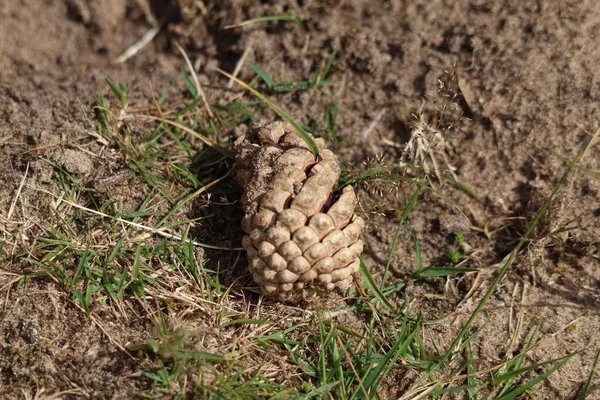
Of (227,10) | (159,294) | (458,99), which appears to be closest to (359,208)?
(458,99)

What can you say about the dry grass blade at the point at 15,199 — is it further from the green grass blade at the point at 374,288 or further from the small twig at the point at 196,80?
the green grass blade at the point at 374,288

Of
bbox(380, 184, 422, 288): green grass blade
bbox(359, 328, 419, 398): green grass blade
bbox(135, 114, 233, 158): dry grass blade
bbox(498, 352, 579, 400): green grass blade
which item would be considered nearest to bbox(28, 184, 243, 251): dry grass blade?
bbox(135, 114, 233, 158): dry grass blade

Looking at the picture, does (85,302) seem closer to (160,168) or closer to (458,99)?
(160,168)

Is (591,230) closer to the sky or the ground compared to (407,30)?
closer to the ground

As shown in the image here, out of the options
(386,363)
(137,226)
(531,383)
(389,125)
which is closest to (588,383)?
(531,383)

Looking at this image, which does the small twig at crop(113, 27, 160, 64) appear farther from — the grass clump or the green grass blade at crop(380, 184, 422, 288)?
the green grass blade at crop(380, 184, 422, 288)

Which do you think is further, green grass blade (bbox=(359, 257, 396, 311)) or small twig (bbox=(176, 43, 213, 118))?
small twig (bbox=(176, 43, 213, 118))
